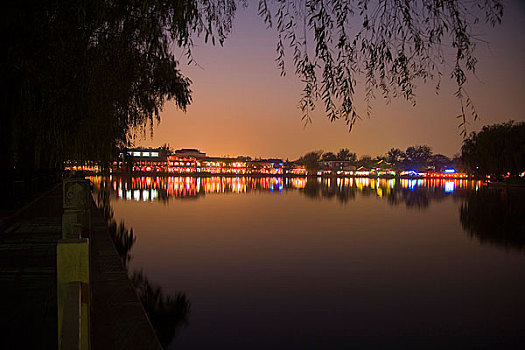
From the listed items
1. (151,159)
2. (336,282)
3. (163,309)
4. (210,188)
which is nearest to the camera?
(163,309)

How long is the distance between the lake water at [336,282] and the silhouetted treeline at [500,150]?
1452 inches

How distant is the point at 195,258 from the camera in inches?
502

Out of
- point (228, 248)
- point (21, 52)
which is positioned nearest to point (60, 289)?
point (21, 52)

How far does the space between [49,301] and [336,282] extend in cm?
672

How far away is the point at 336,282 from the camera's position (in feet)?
34.1

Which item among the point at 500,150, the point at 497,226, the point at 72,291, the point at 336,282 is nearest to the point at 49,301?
the point at 72,291

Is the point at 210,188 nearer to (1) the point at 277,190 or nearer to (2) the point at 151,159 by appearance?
(1) the point at 277,190

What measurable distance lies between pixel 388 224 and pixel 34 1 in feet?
62.8

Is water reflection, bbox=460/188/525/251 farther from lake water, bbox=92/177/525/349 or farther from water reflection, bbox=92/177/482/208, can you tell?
water reflection, bbox=92/177/482/208

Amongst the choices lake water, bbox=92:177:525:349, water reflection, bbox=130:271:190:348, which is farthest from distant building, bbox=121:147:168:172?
water reflection, bbox=130:271:190:348

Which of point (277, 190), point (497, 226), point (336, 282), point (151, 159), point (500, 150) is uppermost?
point (151, 159)

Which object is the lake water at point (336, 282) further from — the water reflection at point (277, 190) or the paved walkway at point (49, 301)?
the water reflection at point (277, 190)

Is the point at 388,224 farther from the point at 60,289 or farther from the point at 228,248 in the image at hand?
the point at 60,289

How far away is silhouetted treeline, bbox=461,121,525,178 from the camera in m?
51.7
